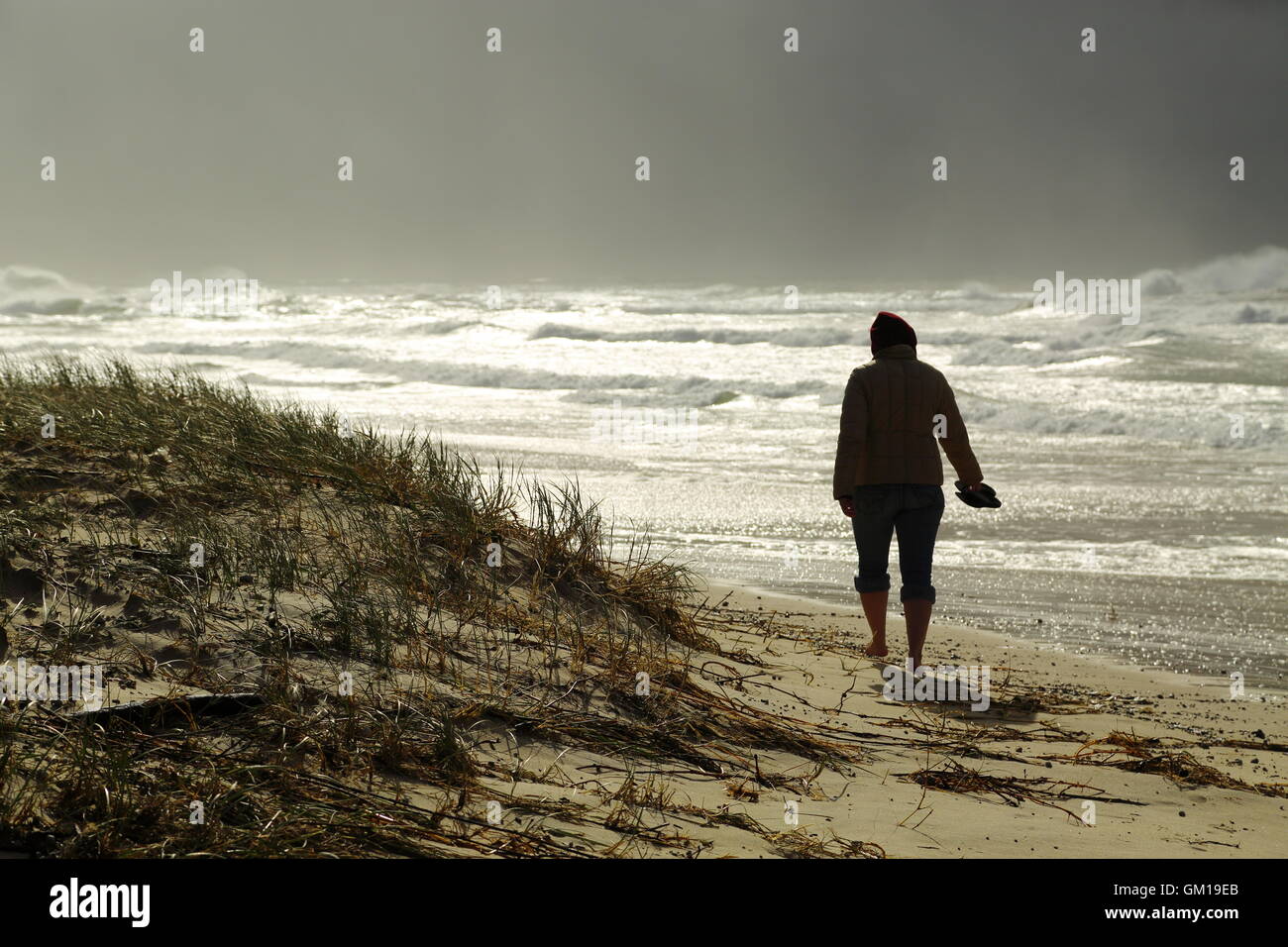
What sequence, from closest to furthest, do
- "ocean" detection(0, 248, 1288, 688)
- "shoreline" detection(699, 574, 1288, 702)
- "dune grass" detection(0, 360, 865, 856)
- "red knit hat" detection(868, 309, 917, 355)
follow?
"dune grass" detection(0, 360, 865, 856) → "shoreline" detection(699, 574, 1288, 702) → "red knit hat" detection(868, 309, 917, 355) → "ocean" detection(0, 248, 1288, 688)

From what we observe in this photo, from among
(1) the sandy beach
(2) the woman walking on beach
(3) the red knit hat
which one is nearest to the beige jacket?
(2) the woman walking on beach

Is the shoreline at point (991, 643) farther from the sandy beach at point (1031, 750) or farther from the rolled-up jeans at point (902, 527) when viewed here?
the rolled-up jeans at point (902, 527)

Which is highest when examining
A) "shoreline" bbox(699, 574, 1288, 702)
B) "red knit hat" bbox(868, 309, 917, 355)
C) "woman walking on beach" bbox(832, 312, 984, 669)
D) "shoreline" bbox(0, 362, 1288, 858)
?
"red knit hat" bbox(868, 309, 917, 355)

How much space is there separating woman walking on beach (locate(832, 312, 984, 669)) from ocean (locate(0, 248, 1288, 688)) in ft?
2.21

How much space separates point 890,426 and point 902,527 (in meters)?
0.52

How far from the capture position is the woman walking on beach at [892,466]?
5.65m

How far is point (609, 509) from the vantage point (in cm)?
984

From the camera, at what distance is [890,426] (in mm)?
5672

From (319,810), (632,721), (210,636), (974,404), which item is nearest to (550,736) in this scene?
(632,721)

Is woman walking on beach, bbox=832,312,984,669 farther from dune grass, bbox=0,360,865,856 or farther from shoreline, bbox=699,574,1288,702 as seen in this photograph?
dune grass, bbox=0,360,865,856

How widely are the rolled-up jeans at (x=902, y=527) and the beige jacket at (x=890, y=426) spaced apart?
0.23 ft

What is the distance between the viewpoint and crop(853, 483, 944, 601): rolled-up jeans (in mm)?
5645

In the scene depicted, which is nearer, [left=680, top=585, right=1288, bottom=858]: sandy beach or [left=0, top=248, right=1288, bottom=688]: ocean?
[left=680, top=585, right=1288, bottom=858]: sandy beach

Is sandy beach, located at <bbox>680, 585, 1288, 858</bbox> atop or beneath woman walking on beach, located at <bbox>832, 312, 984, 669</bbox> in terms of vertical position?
beneath
